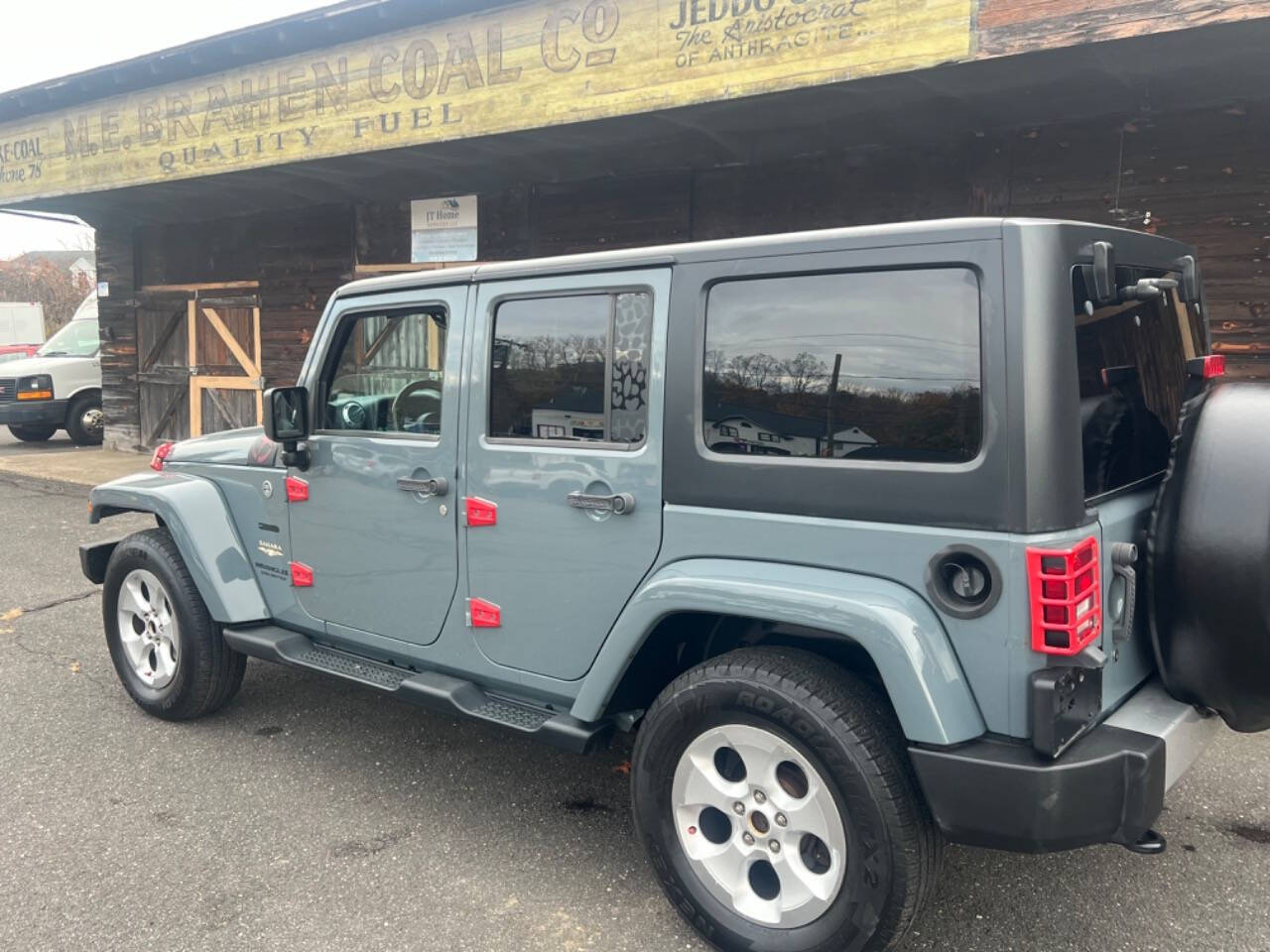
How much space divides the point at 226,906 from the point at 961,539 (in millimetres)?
2380

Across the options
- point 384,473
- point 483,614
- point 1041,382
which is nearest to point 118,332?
point 384,473

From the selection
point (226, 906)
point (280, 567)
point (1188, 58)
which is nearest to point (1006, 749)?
point (226, 906)

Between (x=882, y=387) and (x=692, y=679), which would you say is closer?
(x=882, y=387)

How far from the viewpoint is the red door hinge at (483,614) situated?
10.6 ft

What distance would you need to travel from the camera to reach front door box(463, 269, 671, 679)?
289cm

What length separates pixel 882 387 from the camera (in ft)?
8.05

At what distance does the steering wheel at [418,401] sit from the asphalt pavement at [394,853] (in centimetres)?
113

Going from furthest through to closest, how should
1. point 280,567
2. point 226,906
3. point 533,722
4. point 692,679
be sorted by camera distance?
1. point 280,567
2. point 533,722
3. point 226,906
4. point 692,679

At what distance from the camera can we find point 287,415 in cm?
373

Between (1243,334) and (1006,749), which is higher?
(1243,334)

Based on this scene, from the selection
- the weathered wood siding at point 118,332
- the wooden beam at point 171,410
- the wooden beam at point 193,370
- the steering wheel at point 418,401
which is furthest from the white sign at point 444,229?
the steering wheel at point 418,401

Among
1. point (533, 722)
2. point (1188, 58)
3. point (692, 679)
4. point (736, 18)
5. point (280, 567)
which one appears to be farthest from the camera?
point (736, 18)

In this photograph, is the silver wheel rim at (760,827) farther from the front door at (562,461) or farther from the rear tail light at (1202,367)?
the rear tail light at (1202,367)

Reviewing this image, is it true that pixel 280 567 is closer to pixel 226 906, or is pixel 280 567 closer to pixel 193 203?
pixel 226 906
